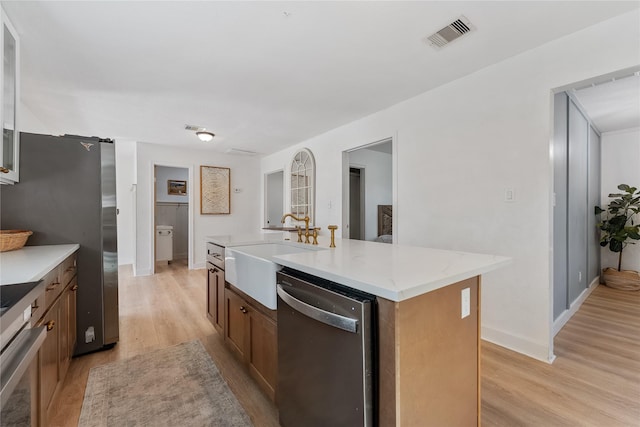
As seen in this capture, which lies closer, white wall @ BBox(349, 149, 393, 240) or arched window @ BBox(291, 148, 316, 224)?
arched window @ BBox(291, 148, 316, 224)

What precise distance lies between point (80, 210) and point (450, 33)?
3.11 meters

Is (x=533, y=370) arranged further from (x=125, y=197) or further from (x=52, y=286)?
(x=125, y=197)

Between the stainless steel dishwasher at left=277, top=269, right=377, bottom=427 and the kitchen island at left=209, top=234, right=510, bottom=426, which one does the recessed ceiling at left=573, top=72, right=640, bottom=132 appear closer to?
the kitchen island at left=209, top=234, right=510, bottom=426

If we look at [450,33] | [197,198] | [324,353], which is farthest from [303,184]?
[324,353]

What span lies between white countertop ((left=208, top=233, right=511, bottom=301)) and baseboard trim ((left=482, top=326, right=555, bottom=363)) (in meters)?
1.40

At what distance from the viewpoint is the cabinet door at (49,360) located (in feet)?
4.26

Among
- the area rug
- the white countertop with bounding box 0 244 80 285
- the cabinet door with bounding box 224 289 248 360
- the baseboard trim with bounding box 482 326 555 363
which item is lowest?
the area rug

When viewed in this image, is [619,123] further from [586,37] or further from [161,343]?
[161,343]

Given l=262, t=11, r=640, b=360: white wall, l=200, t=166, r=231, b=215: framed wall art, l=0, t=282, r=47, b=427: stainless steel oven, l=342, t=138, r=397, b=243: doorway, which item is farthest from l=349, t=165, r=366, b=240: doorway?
l=0, t=282, r=47, b=427: stainless steel oven

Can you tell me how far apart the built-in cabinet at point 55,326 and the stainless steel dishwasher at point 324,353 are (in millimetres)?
1092

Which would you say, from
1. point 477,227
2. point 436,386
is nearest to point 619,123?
point 477,227

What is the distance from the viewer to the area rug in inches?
61.4

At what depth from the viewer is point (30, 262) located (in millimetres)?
1507

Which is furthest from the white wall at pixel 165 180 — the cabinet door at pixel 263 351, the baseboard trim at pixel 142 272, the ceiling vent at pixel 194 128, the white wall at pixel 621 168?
the white wall at pixel 621 168
